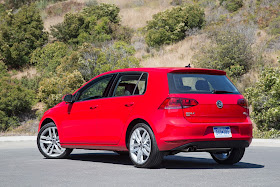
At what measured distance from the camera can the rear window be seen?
8.30 metres

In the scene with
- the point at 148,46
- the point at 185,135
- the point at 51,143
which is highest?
the point at 185,135

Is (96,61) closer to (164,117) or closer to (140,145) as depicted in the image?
(140,145)

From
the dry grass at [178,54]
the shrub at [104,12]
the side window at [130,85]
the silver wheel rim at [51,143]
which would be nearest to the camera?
the side window at [130,85]

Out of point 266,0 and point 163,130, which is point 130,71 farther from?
point 266,0

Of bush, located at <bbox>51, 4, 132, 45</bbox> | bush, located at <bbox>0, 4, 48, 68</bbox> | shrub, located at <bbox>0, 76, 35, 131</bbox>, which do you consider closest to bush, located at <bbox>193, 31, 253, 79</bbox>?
shrub, located at <bbox>0, 76, 35, 131</bbox>

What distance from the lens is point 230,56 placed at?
97.8ft

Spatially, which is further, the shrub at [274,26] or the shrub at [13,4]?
the shrub at [13,4]

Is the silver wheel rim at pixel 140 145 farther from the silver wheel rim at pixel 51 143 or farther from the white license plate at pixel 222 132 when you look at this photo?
the silver wheel rim at pixel 51 143

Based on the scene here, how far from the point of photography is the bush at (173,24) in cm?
4342

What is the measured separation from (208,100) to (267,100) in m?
13.6

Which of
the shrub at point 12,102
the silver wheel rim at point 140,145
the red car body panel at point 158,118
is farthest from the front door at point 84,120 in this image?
the shrub at point 12,102

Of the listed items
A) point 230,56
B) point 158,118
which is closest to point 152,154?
point 158,118

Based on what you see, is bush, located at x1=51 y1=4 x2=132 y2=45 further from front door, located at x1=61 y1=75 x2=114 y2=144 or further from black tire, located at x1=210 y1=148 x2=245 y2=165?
black tire, located at x1=210 y1=148 x2=245 y2=165

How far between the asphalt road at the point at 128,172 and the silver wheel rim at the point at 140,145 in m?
0.21
